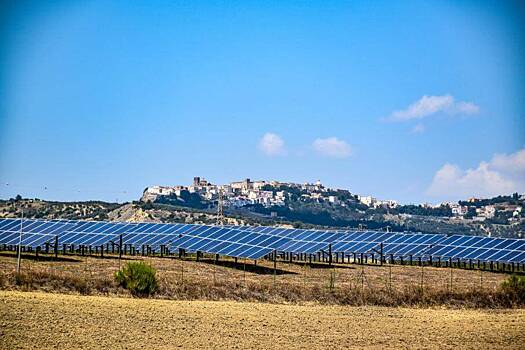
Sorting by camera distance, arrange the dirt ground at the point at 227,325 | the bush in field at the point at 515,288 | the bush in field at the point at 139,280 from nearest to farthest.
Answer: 1. the dirt ground at the point at 227,325
2. the bush in field at the point at 139,280
3. the bush in field at the point at 515,288

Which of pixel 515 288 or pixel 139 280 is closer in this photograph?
pixel 139 280

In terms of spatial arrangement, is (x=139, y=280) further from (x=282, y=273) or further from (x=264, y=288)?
(x=282, y=273)

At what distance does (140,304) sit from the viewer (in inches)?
1426

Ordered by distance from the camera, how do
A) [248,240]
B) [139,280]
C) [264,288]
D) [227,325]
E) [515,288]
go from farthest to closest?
[248,240], [515,288], [264,288], [139,280], [227,325]

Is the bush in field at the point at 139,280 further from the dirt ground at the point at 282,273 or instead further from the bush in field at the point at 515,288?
the bush in field at the point at 515,288

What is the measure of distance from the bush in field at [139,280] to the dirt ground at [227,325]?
5.68ft

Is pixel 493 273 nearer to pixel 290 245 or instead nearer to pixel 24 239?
pixel 290 245

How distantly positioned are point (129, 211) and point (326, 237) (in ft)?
288

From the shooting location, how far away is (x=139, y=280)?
39656mm

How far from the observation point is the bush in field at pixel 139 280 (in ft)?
130

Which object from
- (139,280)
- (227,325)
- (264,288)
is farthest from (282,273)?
(227,325)

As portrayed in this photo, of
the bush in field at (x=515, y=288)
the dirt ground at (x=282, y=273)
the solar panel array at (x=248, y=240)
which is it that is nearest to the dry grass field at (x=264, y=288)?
the dirt ground at (x=282, y=273)

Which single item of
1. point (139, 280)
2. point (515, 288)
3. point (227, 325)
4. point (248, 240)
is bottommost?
point (227, 325)

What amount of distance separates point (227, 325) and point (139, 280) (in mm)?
8383
